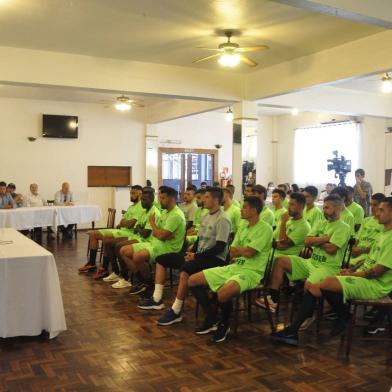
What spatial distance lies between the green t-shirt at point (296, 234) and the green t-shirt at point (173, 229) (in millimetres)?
983

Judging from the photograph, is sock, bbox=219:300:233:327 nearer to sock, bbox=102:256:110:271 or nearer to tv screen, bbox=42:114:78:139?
sock, bbox=102:256:110:271

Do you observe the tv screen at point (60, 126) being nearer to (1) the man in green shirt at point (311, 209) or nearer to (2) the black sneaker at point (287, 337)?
(1) the man in green shirt at point (311, 209)

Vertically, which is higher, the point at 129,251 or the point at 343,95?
the point at 343,95

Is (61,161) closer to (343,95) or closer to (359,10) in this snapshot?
(343,95)

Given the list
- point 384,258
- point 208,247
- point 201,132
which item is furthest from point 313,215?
point 201,132

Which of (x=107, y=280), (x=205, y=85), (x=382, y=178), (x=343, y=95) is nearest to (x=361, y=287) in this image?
(x=107, y=280)

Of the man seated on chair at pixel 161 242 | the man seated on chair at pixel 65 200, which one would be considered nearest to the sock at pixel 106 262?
the man seated on chair at pixel 161 242

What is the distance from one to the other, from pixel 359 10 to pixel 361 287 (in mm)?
2015

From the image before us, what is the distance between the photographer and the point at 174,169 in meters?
12.6

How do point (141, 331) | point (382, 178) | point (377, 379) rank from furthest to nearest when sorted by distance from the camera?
point (382, 178)
point (141, 331)
point (377, 379)

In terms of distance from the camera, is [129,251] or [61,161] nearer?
[129,251]

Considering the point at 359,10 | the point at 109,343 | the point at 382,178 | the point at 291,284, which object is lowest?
the point at 109,343

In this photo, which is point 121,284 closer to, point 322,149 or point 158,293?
point 158,293

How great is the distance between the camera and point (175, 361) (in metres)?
3.34
